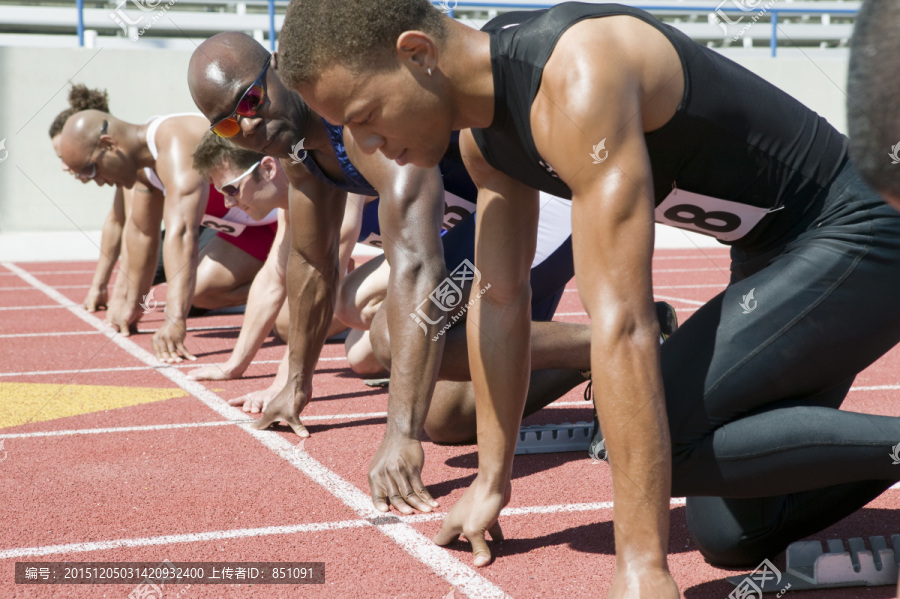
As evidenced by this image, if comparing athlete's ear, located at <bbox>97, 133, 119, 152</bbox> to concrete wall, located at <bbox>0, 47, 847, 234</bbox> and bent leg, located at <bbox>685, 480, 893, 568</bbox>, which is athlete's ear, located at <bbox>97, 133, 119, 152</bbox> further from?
concrete wall, located at <bbox>0, 47, 847, 234</bbox>

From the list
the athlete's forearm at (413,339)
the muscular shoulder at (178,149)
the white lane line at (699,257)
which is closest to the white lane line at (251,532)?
the athlete's forearm at (413,339)

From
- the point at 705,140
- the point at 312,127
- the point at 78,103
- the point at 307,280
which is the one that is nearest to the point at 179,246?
the point at 307,280

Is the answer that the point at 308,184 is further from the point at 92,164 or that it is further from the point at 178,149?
the point at 92,164

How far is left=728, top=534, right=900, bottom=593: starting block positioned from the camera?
2.49 meters

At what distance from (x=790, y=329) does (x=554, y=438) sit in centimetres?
182

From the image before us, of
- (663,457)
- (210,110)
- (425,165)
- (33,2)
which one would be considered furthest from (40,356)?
(33,2)

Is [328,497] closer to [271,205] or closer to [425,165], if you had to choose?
[425,165]

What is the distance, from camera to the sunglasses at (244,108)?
394 centimetres

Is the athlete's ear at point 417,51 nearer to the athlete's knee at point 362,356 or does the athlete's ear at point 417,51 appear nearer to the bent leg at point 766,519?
the bent leg at point 766,519

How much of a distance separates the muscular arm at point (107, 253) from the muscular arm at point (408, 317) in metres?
5.71

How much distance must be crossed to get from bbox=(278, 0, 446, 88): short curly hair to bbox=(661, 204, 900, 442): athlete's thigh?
945 mm

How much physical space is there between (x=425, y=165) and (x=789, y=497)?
51.6 inches

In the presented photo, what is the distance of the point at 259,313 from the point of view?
5352 millimetres

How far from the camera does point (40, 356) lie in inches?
253
